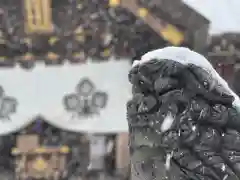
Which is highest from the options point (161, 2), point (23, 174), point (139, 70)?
point (161, 2)

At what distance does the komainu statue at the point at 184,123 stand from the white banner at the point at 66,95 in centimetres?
106

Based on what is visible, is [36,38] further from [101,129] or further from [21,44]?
[101,129]

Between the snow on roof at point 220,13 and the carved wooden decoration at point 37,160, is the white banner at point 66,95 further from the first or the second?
the snow on roof at point 220,13

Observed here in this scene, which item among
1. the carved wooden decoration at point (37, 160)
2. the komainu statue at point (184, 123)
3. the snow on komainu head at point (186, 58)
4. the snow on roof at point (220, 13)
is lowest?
the carved wooden decoration at point (37, 160)

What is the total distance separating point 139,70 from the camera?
46 centimetres

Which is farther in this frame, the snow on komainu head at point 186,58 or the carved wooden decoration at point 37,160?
the carved wooden decoration at point 37,160

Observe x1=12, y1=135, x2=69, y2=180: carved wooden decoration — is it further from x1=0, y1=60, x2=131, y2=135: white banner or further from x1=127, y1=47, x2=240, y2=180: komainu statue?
x1=127, y1=47, x2=240, y2=180: komainu statue

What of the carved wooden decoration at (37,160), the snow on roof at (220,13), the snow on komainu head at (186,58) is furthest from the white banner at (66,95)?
the snow on komainu head at (186,58)

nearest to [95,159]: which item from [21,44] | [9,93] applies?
[9,93]

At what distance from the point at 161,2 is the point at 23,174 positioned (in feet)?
2.64

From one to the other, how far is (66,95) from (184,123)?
1.13 m

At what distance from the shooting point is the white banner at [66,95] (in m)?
1.52

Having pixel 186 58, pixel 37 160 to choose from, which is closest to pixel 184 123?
pixel 186 58

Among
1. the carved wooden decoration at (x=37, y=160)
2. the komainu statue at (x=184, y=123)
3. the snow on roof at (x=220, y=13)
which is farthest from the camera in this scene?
the carved wooden decoration at (x=37, y=160)
